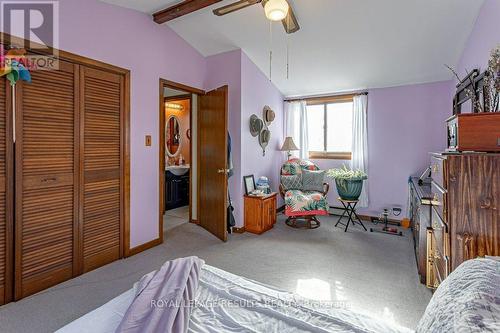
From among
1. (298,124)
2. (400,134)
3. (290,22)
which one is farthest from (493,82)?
(298,124)

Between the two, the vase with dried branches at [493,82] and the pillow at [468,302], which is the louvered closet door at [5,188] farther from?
the vase with dried branches at [493,82]

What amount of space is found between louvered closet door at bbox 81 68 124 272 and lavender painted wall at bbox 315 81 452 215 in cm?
388

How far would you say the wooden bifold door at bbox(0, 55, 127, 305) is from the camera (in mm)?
→ 2059

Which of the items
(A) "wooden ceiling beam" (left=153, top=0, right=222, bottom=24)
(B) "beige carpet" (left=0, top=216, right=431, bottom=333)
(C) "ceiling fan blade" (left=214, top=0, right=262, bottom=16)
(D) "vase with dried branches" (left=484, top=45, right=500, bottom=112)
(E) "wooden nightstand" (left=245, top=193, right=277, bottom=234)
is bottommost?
(B) "beige carpet" (left=0, top=216, right=431, bottom=333)

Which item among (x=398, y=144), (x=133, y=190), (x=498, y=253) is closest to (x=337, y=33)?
(x=398, y=144)

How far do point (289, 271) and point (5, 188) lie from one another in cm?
258

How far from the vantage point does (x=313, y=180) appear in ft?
14.5

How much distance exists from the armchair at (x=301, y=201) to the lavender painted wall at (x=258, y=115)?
0.36 meters

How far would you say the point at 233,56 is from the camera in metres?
3.78

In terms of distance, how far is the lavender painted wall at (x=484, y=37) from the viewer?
207 centimetres

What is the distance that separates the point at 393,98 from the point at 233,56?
2.69m

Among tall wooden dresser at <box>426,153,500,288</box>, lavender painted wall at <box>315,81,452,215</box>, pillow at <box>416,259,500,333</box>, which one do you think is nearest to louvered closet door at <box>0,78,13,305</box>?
pillow at <box>416,259,500,333</box>

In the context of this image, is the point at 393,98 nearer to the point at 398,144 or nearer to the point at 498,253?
the point at 398,144

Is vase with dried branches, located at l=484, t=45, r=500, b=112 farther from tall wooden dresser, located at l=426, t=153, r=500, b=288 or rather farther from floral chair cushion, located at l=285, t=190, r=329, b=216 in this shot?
floral chair cushion, located at l=285, t=190, r=329, b=216
